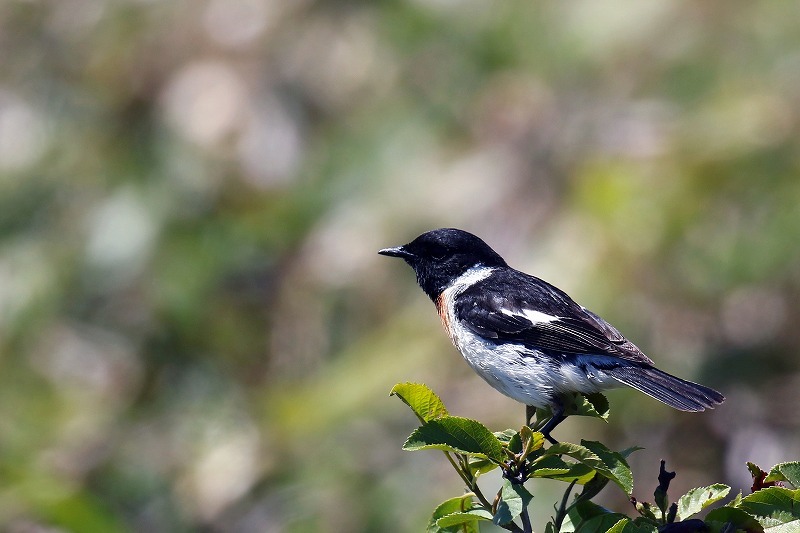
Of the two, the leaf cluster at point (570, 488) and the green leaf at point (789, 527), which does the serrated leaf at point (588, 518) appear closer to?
the leaf cluster at point (570, 488)

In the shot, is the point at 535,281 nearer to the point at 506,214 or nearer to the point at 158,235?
the point at 506,214

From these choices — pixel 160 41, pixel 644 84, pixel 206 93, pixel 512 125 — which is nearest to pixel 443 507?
pixel 512 125

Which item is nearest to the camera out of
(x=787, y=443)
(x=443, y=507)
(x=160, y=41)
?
(x=443, y=507)

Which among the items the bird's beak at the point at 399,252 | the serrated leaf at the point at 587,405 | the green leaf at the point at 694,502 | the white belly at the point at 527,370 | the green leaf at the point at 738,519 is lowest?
the green leaf at the point at 738,519

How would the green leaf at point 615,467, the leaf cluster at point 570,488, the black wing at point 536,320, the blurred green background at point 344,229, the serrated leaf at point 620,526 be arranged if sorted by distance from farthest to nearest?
the blurred green background at point 344,229, the black wing at point 536,320, the green leaf at point 615,467, the leaf cluster at point 570,488, the serrated leaf at point 620,526

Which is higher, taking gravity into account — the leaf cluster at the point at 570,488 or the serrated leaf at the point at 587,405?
the serrated leaf at the point at 587,405

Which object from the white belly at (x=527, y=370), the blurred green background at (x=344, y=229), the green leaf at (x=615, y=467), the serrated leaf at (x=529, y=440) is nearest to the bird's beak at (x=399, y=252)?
the white belly at (x=527, y=370)

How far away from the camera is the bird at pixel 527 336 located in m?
3.37

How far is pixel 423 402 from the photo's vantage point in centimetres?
249

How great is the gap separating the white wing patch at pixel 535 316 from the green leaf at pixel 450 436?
1405mm

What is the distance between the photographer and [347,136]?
7.49 m

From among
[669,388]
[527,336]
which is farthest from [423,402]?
[527,336]

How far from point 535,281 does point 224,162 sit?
421cm

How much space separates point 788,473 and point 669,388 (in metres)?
1.05
